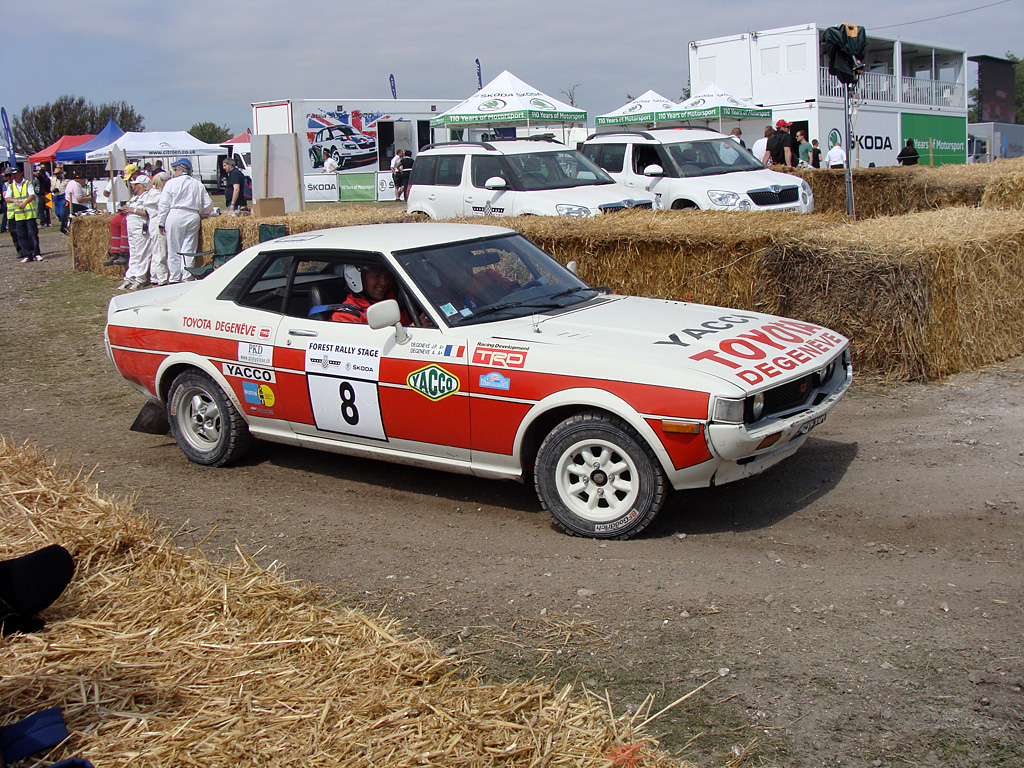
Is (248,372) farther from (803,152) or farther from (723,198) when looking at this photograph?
(803,152)

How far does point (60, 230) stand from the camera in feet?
111

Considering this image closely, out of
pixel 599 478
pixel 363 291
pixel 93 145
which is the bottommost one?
pixel 599 478

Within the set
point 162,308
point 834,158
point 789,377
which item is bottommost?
point 789,377

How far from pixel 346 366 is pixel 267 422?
90 cm

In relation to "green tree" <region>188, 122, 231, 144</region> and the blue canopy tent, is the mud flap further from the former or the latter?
"green tree" <region>188, 122, 231, 144</region>

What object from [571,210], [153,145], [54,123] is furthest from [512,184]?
[54,123]

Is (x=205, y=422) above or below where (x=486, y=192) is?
below

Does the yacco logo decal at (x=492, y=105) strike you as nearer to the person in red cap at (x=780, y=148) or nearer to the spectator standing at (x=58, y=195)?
the person in red cap at (x=780, y=148)

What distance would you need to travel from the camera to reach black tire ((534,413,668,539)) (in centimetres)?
482

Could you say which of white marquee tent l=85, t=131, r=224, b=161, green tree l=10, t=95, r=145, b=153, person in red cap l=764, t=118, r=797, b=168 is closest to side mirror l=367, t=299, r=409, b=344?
person in red cap l=764, t=118, r=797, b=168

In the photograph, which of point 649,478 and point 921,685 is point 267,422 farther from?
point 921,685

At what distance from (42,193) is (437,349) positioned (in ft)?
110

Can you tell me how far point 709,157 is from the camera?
15.3 meters

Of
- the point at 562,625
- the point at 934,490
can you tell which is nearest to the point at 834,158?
the point at 934,490
